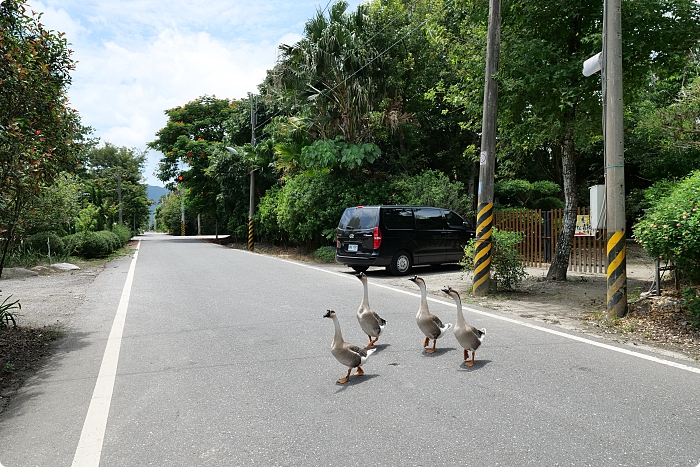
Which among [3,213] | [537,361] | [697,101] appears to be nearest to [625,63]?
[697,101]

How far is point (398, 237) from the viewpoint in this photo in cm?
1323

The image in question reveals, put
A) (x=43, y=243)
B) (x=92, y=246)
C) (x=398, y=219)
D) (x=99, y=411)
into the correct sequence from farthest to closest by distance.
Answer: (x=92, y=246)
(x=43, y=243)
(x=398, y=219)
(x=99, y=411)

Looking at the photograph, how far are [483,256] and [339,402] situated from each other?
6224mm

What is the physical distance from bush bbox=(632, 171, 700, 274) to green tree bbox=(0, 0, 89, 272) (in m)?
7.43

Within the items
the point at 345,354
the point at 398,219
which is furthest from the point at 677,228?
the point at 398,219

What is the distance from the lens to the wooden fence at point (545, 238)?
1384 cm

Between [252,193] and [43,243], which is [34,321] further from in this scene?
[252,193]

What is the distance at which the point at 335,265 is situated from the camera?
1700 cm

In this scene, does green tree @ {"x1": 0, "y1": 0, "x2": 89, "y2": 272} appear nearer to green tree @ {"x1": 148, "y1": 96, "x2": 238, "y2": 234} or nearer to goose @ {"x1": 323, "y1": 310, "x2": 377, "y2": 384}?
goose @ {"x1": 323, "y1": 310, "x2": 377, "y2": 384}

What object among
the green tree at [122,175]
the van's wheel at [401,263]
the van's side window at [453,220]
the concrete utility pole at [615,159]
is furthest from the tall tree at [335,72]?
the green tree at [122,175]

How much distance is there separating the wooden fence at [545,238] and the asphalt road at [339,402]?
7852mm

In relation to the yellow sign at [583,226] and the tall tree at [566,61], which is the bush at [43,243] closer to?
the tall tree at [566,61]

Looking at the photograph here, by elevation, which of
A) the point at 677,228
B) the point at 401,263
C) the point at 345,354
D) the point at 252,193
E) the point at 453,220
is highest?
the point at 252,193

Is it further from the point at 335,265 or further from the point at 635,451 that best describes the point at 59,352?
the point at 335,265
